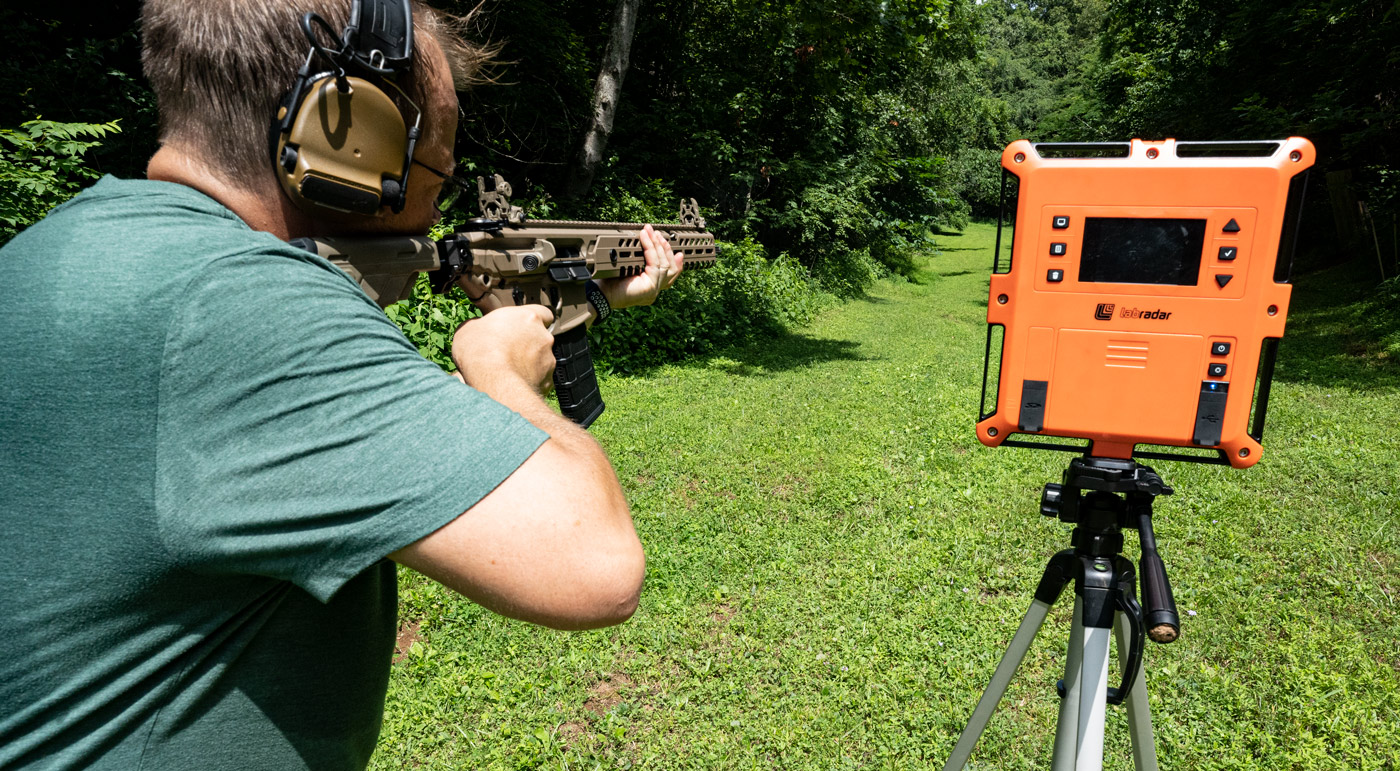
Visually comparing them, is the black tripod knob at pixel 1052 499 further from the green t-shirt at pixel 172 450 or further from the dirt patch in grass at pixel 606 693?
the dirt patch in grass at pixel 606 693

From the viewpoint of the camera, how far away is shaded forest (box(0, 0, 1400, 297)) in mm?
6410

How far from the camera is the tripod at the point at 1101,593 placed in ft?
5.32

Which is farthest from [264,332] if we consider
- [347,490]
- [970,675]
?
[970,675]

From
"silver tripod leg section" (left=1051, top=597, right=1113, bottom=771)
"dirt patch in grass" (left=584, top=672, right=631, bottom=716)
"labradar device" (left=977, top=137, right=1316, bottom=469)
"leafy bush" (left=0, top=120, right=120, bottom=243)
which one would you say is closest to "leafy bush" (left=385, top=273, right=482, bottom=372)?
"leafy bush" (left=0, top=120, right=120, bottom=243)

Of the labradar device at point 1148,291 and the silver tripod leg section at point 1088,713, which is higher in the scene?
the labradar device at point 1148,291

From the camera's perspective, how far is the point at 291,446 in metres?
0.72

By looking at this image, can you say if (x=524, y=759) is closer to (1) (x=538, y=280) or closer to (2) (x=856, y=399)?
(1) (x=538, y=280)

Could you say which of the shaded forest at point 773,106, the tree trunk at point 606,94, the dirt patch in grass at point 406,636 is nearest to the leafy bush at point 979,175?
the shaded forest at point 773,106

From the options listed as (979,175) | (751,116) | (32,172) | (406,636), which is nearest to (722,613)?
(406,636)

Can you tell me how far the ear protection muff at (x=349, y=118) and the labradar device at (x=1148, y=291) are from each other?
133cm

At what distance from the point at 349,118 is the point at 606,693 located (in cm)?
280

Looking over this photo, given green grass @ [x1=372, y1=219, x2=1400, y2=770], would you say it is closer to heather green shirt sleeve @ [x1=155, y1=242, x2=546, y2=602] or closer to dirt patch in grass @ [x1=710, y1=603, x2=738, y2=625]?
dirt patch in grass @ [x1=710, y1=603, x2=738, y2=625]

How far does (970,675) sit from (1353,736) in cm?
150

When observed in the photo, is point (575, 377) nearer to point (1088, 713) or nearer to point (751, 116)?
point (1088, 713)
